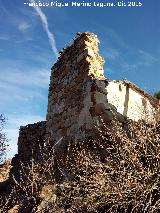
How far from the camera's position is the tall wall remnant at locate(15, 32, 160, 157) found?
20.5ft

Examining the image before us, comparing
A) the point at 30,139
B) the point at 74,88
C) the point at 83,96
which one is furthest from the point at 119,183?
the point at 30,139

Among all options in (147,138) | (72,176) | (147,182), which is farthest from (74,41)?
(147,182)

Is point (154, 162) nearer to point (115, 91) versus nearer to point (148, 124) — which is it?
point (148, 124)

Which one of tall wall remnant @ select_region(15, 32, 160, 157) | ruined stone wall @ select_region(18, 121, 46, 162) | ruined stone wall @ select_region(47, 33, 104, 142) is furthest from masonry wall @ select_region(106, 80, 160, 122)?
ruined stone wall @ select_region(18, 121, 46, 162)

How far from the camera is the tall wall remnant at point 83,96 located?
6.24 m

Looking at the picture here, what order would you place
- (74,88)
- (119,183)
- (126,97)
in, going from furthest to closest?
(126,97) → (74,88) → (119,183)

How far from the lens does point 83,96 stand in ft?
21.5

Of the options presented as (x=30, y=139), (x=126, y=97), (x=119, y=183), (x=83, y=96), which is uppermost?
(x=126, y=97)

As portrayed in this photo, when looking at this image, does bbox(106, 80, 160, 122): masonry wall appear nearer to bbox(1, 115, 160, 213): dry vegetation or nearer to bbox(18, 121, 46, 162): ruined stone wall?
bbox(1, 115, 160, 213): dry vegetation

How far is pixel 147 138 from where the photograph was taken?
4.52m

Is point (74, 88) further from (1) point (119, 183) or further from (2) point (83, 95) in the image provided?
(1) point (119, 183)

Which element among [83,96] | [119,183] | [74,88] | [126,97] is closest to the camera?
[119,183]

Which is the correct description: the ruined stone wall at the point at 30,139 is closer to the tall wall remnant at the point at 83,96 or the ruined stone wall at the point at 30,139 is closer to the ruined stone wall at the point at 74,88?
the tall wall remnant at the point at 83,96

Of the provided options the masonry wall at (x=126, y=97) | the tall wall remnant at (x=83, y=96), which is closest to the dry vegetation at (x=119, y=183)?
the tall wall remnant at (x=83, y=96)
